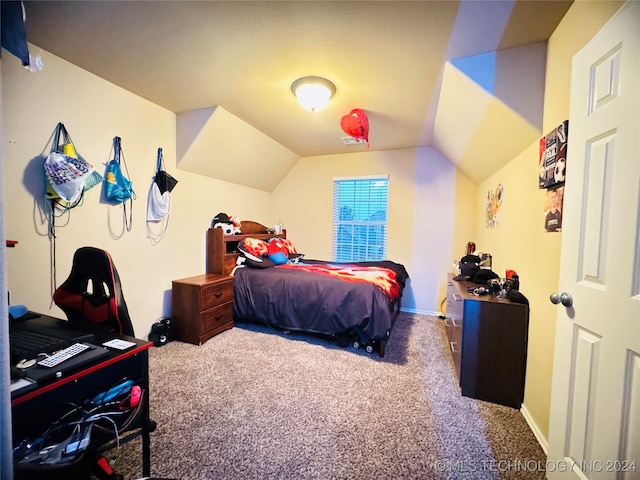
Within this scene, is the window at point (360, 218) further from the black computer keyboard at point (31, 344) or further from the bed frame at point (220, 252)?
the black computer keyboard at point (31, 344)

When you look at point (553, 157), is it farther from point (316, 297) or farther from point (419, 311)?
point (419, 311)

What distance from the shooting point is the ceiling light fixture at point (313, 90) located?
2139 mm

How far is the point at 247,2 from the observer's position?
142 cm

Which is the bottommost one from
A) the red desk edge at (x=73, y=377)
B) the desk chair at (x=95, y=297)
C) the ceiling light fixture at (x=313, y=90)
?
the red desk edge at (x=73, y=377)

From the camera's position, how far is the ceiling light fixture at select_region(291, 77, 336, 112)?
2.14m

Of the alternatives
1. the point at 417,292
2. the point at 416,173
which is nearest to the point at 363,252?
the point at 417,292

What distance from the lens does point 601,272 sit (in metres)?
1.01

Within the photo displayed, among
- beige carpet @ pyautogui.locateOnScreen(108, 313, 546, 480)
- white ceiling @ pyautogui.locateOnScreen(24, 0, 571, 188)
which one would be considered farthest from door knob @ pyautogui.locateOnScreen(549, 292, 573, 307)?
white ceiling @ pyautogui.locateOnScreen(24, 0, 571, 188)

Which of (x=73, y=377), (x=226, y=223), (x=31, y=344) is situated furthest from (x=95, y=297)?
(x=226, y=223)

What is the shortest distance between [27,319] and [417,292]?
13.4ft

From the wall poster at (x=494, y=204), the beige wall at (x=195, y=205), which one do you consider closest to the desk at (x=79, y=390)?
the beige wall at (x=195, y=205)

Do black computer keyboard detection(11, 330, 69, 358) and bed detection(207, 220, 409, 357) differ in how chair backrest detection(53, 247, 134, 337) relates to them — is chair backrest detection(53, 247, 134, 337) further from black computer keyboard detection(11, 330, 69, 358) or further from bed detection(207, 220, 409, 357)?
bed detection(207, 220, 409, 357)

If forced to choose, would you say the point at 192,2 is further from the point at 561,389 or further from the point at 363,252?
the point at 363,252

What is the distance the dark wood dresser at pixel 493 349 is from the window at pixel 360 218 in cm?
233
